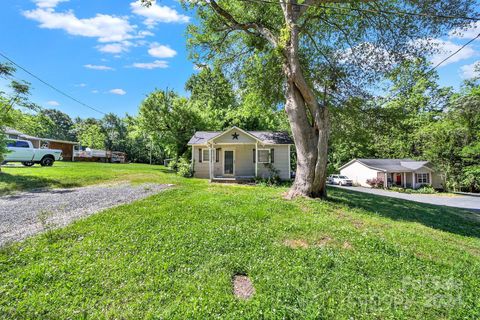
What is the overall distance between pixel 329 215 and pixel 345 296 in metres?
4.02

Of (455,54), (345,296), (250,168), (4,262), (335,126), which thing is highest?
(455,54)

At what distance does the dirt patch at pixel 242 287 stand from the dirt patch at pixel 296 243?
4.60ft

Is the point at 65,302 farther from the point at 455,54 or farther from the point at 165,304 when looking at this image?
the point at 455,54

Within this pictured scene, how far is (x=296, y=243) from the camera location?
465cm

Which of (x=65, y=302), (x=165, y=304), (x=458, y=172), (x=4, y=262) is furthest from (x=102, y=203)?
(x=458, y=172)

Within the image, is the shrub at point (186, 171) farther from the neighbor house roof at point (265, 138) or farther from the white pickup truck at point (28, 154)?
the white pickup truck at point (28, 154)

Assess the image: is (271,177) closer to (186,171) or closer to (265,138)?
(265,138)

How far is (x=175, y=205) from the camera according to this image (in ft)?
22.9

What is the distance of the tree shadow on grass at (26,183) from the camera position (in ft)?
31.3

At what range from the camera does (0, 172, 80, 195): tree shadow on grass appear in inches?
376

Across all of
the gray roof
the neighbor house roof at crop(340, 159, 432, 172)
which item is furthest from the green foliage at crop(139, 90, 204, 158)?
the neighbor house roof at crop(340, 159, 432, 172)

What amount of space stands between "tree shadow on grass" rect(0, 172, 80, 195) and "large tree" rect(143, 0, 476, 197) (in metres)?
8.92

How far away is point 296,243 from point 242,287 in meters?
1.83

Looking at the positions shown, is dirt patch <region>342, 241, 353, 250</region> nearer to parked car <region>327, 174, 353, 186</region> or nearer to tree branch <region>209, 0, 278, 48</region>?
tree branch <region>209, 0, 278, 48</region>
